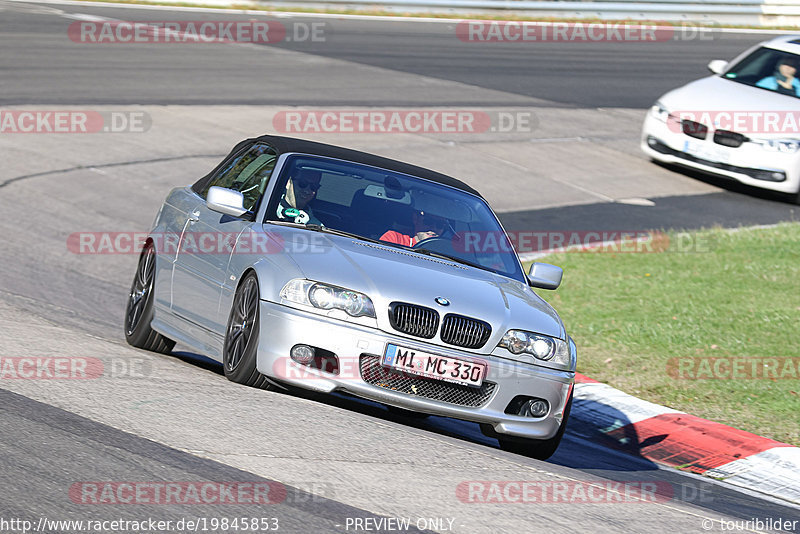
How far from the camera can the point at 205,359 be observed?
372 inches

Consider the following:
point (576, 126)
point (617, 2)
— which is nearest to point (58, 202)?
point (576, 126)

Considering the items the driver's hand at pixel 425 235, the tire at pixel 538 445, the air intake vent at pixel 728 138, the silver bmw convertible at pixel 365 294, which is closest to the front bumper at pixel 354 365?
the silver bmw convertible at pixel 365 294

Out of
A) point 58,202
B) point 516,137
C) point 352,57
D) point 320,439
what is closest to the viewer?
point 320,439

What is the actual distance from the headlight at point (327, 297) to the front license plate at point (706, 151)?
11595mm

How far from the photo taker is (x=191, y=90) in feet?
65.0

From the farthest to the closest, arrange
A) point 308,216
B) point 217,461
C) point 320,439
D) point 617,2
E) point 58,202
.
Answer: point 617,2, point 58,202, point 308,216, point 320,439, point 217,461

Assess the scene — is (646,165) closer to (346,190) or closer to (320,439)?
(346,190)

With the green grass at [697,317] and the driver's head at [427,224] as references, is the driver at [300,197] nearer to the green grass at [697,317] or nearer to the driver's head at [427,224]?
the driver's head at [427,224]

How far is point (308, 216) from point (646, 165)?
12.0m
